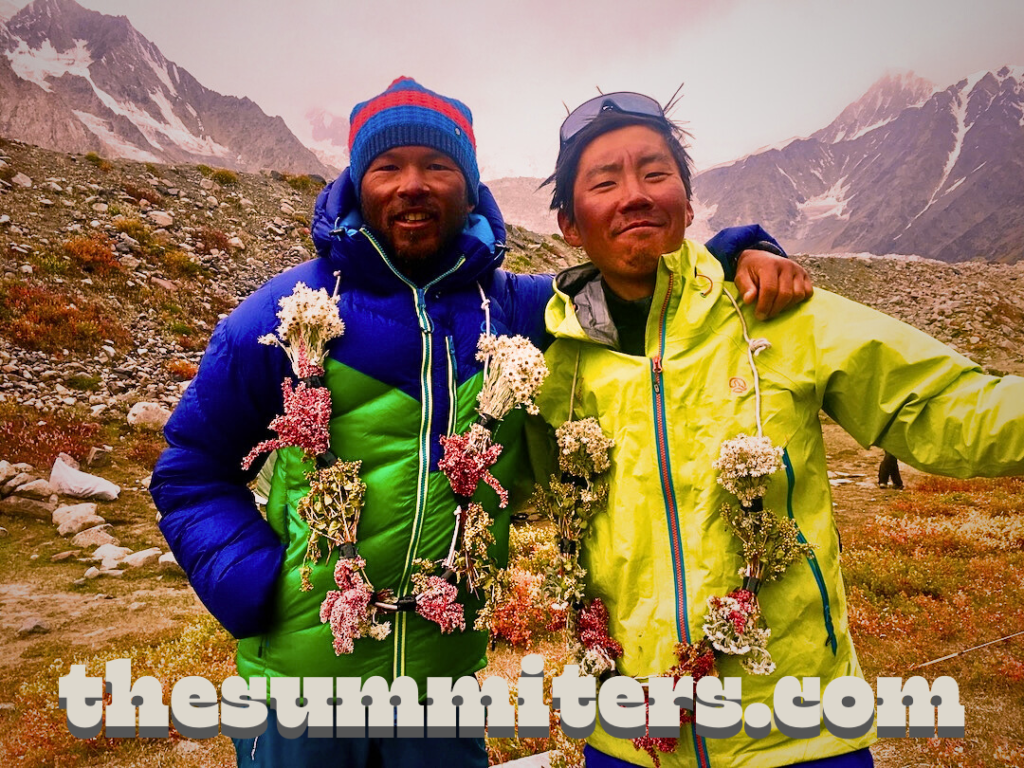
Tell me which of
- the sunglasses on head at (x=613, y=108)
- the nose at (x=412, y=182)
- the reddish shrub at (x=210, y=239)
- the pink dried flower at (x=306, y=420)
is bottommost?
the pink dried flower at (x=306, y=420)

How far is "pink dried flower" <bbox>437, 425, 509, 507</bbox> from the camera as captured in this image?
2.50 metres

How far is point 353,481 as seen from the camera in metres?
2.46

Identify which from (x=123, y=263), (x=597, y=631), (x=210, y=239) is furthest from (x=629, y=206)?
(x=210, y=239)

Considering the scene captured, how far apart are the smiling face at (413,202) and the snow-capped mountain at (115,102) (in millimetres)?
116208

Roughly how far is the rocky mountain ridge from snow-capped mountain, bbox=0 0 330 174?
92.6 m

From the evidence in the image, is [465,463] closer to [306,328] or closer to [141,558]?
[306,328]

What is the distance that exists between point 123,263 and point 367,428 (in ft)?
60.8

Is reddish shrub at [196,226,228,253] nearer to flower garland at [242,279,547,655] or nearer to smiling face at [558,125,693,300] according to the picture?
flower garland at [242,279,547,655]

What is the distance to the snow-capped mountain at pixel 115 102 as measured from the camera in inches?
4215

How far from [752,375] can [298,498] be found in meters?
2.22

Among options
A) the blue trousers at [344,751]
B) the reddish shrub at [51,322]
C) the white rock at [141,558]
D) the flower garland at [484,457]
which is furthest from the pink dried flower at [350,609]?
the reddish shrub at [51,322]

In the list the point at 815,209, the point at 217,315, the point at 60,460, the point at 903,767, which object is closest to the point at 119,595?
the point at 60,460

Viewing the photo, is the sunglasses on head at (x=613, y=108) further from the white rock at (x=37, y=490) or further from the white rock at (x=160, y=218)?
the white rock at (x=160, y=218)

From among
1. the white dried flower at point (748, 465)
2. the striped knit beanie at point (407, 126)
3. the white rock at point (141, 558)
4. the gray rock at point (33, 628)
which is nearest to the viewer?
the white dried flower at point (748, 465)
